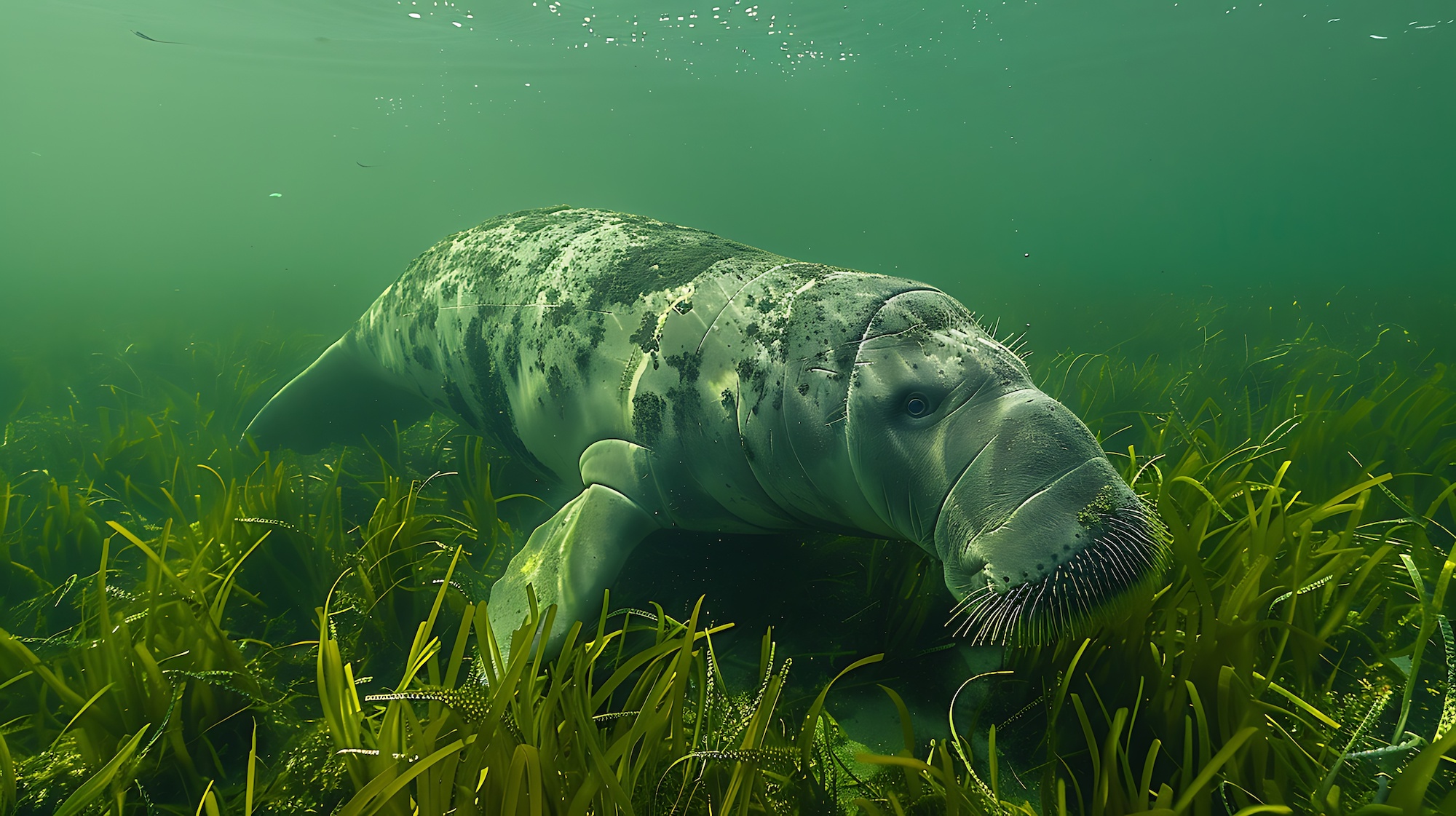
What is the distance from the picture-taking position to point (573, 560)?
2.48m

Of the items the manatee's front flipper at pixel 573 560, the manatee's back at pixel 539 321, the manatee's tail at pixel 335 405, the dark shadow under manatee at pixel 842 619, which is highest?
the manatee's back at pixel 539 321

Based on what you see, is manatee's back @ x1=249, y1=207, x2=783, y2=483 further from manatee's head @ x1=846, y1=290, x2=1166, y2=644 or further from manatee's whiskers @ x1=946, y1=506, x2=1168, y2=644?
manatee's whiskers @ x1=946, y1=506, x2=1168, y2=644

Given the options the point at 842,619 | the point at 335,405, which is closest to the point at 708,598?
the point at 842,619

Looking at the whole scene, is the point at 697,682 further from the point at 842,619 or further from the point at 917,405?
the point at 917,405

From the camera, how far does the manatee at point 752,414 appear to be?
172cm

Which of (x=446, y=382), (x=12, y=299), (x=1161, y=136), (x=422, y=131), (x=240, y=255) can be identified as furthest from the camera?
(x=240, y=255)

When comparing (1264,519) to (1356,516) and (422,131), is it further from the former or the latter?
(422,131)

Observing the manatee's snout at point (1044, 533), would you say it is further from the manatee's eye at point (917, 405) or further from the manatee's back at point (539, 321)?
the manatee's back at point (539, 321)

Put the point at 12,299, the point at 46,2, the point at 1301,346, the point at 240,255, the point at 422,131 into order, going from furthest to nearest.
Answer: the point at 240,255 < the point at 422,131 < the point at 12,299 < the point at 46,2 < the point at 1301,346

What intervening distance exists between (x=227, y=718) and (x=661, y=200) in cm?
12562

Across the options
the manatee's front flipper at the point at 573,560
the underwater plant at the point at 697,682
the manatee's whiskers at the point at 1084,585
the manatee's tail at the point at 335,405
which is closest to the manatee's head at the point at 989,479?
the manatee's whiskers at the point at 1084,585

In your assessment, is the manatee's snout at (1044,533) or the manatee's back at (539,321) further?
the manatee's back at (539,321)

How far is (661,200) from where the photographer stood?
398 feet

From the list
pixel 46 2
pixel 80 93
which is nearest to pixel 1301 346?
pixel 46 2
